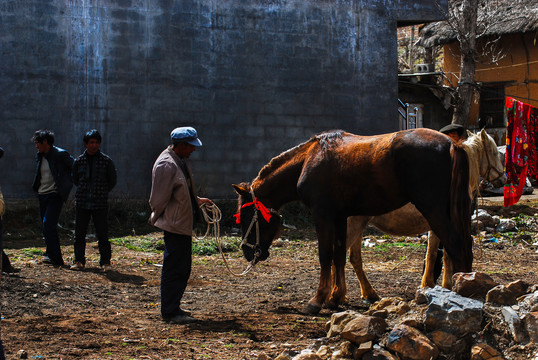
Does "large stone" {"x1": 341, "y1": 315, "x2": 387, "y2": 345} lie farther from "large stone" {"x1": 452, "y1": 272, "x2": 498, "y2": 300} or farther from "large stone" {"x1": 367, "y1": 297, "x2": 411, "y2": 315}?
"large stone" {"x1": 452, "y1": 272, "x2": 498, "y2": 300}

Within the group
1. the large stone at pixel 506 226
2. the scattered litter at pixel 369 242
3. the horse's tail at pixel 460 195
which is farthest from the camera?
the large stone at pixel 506 226

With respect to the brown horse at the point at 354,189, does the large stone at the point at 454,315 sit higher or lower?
lower

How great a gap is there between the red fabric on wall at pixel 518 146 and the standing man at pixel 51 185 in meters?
8.23

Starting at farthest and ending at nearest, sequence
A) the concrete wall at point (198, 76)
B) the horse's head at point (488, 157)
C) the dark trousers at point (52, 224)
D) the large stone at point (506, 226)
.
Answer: the concrete wall at point (198, 76) < the large stone at point (506, 226) < the dark trousers at point (52, 224) < the horse's head at point (488, 157)

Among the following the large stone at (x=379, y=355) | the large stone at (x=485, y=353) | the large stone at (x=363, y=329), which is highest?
the large stone at (x=363, y=329)

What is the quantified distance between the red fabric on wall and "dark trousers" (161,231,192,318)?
8.16 meters

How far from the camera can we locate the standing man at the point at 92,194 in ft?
30.3

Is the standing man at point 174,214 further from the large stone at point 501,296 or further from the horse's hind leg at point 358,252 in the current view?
the large stone at point 501,296

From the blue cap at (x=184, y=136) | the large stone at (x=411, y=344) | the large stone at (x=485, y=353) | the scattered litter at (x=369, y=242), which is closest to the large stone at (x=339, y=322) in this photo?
the large stone at (x=411, y=344)

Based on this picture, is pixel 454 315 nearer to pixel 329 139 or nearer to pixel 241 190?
pixel 329 139

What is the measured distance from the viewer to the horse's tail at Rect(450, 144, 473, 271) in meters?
6.08

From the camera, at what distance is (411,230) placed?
8.05 metres

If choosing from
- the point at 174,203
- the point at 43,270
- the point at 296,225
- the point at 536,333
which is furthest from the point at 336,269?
the point at 296,225

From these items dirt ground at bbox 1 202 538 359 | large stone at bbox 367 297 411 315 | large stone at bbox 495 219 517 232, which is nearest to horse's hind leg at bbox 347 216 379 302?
dirt ground at bbox 1 202 538 359
